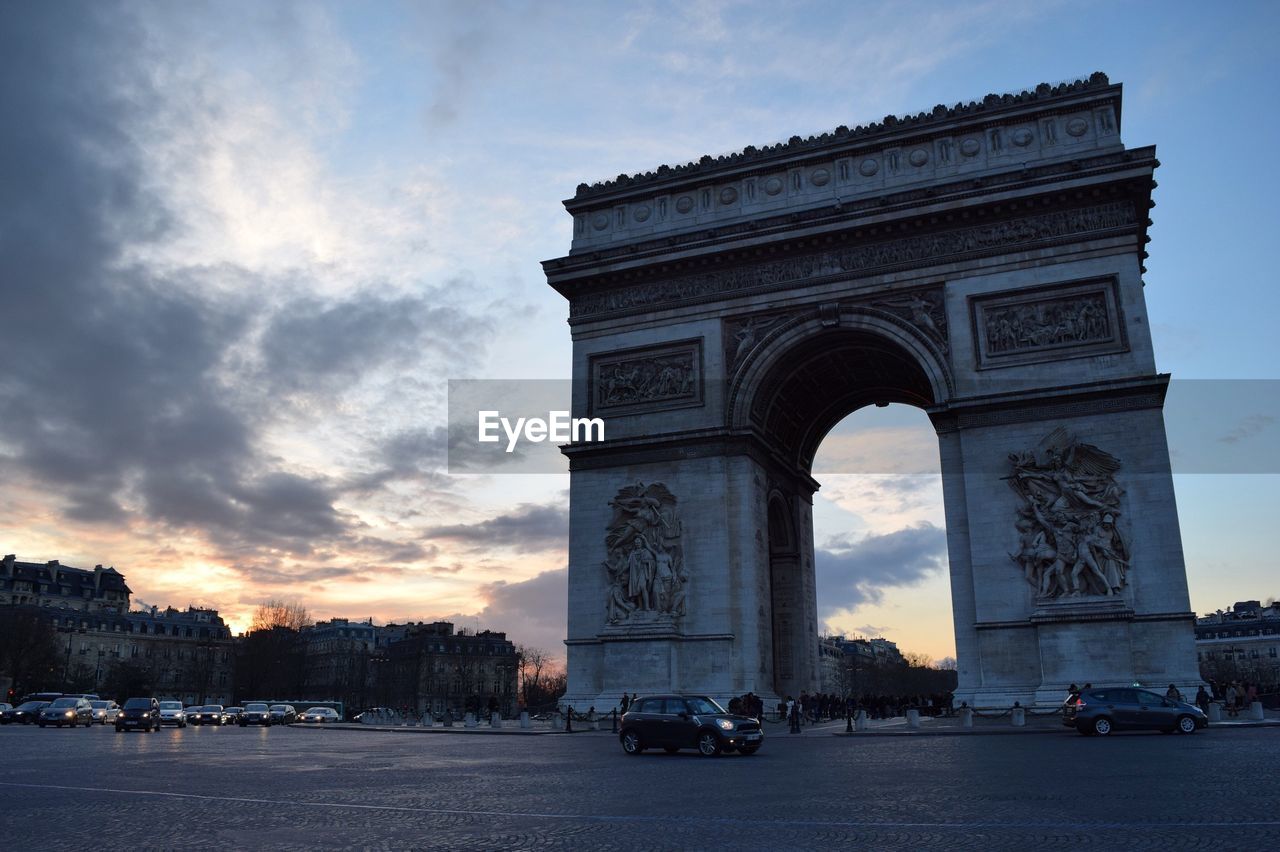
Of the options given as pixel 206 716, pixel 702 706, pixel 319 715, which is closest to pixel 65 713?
pixel 206 716

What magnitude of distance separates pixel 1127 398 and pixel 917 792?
66.1ft

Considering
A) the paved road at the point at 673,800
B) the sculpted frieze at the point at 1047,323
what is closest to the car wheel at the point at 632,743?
the paved road at the point at 673,800

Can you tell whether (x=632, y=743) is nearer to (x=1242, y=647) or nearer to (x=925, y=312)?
(x=925, y=312)

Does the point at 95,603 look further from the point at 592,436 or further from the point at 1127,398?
the point at 1127,398

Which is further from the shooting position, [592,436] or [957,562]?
[592,436]

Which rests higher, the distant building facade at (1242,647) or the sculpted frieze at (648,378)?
the sculpted frieze at (648,378)

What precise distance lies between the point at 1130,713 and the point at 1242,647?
129 meters

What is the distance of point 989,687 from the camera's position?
27.6 metres

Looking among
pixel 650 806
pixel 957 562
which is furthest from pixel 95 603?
pixel 650 806

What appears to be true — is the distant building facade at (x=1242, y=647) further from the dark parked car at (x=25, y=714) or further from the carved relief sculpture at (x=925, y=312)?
the dark parked car at (x=25, y=714)

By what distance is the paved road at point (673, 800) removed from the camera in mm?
7949

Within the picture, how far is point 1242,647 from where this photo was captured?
131750 mm

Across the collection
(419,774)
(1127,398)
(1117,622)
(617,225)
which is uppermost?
(617,225)

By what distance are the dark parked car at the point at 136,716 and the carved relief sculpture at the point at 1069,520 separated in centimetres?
2932
